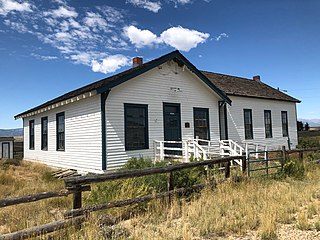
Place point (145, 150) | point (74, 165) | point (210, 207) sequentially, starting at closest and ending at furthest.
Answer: point (210, 207), point (145, 150), point (74, 165)

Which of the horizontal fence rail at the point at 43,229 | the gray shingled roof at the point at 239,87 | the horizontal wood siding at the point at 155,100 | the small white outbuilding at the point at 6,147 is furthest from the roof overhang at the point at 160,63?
the small white outbuilding at the point at 6,147

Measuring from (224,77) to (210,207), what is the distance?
17372 millimetres

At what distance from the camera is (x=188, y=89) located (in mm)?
14555

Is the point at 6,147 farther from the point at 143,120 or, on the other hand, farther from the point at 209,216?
the point at 209,216

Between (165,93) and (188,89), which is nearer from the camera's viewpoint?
(165,93)

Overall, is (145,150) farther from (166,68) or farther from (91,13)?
(91,13)

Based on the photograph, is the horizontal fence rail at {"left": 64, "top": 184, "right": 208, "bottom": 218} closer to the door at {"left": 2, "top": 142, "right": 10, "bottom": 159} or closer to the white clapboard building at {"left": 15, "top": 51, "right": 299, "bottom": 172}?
the white clapboard building at {"left": 15, "top": 51, "right": 299, "bottom": 172}

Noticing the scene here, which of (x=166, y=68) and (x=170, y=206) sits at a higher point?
(x=166, y=68)

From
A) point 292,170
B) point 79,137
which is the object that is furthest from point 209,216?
point 79,137

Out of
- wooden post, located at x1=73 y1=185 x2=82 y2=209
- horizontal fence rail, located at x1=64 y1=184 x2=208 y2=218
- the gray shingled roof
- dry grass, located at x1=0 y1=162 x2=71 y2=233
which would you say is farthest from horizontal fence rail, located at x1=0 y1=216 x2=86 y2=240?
the gray shingled roof

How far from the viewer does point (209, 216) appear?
5469 mm

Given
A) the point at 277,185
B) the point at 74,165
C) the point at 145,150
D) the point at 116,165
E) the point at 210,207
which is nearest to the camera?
the point at 210,207

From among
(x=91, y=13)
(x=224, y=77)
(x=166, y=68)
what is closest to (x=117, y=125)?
(x=166, y=68)

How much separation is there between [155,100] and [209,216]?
8212mm
